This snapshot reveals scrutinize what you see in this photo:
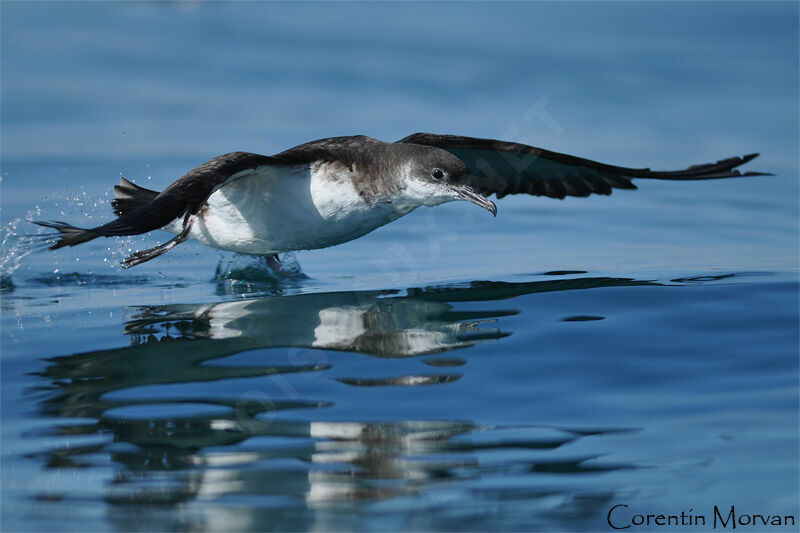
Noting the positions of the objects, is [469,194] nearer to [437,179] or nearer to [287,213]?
[437,179]

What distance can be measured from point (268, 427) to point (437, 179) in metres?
2.79

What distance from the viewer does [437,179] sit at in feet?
22.6

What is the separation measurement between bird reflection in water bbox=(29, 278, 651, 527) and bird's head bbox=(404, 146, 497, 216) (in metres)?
0.90

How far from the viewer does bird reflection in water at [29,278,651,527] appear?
4.08 metres

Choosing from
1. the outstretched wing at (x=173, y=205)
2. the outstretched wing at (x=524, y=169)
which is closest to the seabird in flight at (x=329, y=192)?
the outstretched wing at (x=524, y=169)

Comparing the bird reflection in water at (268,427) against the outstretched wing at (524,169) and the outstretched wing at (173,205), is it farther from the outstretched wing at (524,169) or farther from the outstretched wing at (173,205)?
the outstretched wing at (524,169)

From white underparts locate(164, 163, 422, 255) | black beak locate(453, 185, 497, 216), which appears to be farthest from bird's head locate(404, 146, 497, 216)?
white underparts locate(164, 163, 422, 255)

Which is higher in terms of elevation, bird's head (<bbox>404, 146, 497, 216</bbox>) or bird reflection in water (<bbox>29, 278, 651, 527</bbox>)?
bird's head (<bbox>404, 146, 497, 216</bbox>)

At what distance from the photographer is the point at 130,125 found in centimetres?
1259

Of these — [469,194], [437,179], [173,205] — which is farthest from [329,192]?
[173,205]

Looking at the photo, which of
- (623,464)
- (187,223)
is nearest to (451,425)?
(623,464)

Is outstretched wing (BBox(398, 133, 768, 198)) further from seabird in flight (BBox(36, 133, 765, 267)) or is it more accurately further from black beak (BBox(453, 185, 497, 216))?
black beak (BBox(453, 185, 497, 216))

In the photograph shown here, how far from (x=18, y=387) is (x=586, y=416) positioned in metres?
2.86

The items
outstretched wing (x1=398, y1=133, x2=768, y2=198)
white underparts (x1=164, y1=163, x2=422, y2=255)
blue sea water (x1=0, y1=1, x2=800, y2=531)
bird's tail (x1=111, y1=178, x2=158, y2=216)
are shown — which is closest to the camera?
blue sea water (x1=0, y1=1, x2=800, y2=531)
